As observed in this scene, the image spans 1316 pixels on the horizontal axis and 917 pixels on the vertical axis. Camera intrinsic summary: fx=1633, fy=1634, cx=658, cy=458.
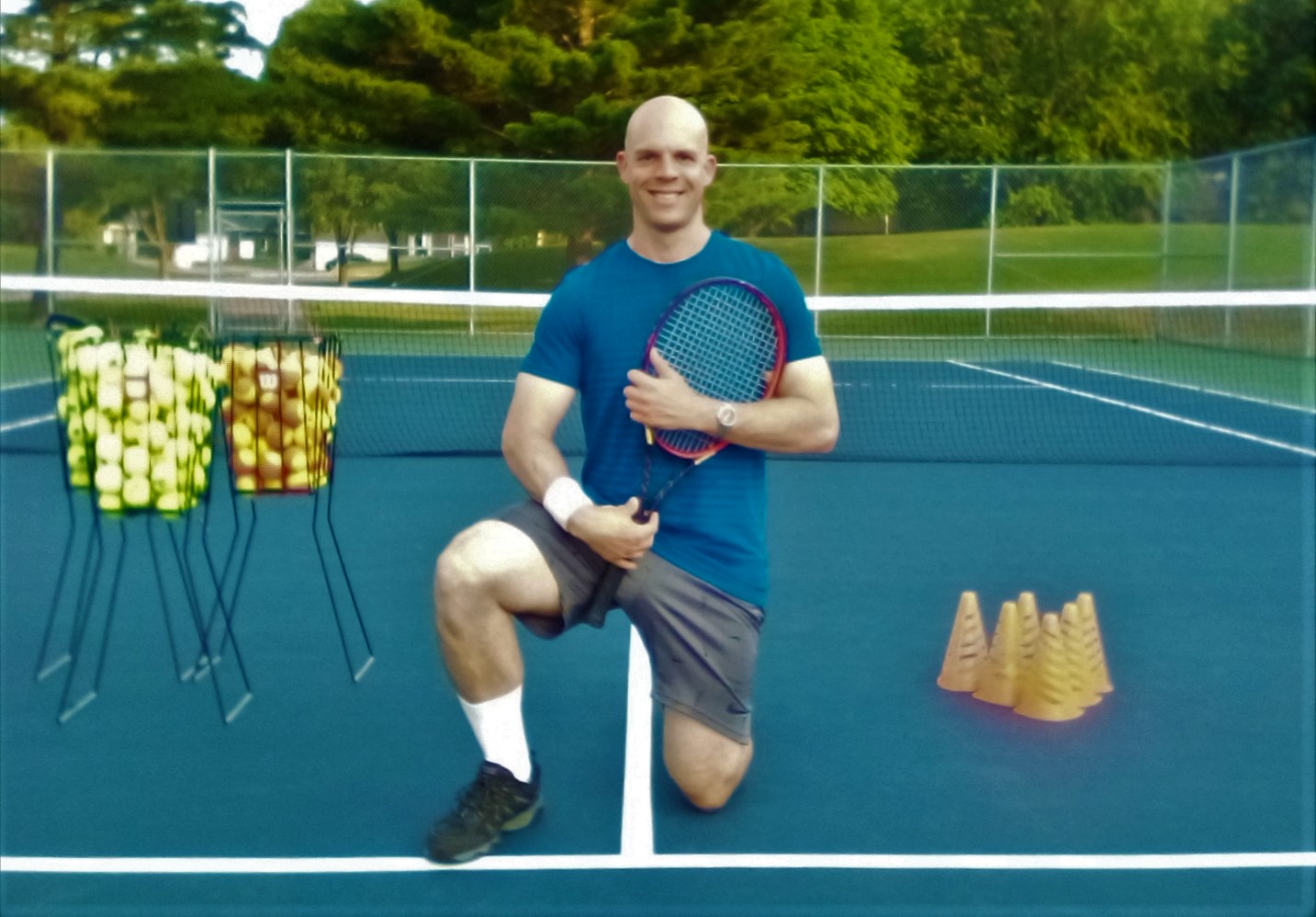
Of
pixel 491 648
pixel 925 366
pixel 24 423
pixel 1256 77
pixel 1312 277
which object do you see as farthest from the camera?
pixel 1256 77

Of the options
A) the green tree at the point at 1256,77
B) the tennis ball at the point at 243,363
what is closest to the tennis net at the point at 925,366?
the tennis ball at the point at 243,363

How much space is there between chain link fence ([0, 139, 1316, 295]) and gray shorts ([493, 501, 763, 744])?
1456 cm

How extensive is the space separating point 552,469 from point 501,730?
598 millimetres

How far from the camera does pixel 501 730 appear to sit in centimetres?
366

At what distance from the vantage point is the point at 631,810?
3.83 metres

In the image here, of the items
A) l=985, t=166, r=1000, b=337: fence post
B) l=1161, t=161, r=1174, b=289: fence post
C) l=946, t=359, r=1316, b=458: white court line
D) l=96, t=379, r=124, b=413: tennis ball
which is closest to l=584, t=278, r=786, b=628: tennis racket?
l=96, t=379, r=124, b=413: tennis ball

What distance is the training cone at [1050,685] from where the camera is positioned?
15.0 feet

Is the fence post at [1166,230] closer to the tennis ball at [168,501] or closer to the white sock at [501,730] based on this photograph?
the tennis ball at [168,501]

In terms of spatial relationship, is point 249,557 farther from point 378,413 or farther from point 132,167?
point 132,167

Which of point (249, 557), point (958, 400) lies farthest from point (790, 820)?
point (958, 400)

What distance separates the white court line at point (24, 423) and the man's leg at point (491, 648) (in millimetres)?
7980

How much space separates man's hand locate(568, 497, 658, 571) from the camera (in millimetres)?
3529

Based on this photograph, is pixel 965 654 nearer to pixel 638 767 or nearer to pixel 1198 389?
pixel 638 767

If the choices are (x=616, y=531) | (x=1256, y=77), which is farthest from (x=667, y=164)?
(x=1256, y=77)
